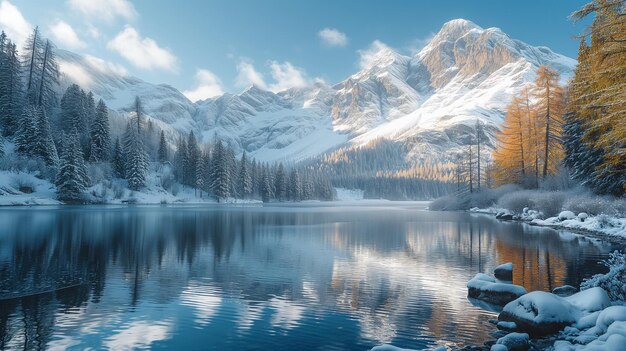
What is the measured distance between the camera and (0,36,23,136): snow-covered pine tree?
6525 centimetres

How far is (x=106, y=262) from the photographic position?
19078 millimetres

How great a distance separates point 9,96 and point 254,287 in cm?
7257

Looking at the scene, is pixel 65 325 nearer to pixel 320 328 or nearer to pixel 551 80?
pixel 320 328

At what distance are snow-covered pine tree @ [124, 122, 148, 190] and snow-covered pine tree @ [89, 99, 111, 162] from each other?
385 cm

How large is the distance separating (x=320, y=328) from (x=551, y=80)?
42.1 metres

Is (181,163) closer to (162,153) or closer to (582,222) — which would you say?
(162,153)

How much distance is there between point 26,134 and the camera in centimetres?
6131

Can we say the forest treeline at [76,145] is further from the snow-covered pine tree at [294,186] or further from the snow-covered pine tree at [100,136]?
the snow-covered pine tree at [294,186]

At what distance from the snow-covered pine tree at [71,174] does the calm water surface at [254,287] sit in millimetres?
36598

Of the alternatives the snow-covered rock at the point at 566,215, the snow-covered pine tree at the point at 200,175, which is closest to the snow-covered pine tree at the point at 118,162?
the snow-covered pine tree at the point at 200,175

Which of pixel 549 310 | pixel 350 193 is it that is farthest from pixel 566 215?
pixel 350 193

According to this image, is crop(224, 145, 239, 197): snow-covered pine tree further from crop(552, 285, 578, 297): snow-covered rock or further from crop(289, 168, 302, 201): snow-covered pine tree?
crop(552, 285, 578, 297): snow-covered rock

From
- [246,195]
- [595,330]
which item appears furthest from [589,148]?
[246,195]

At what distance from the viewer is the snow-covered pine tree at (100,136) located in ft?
251
